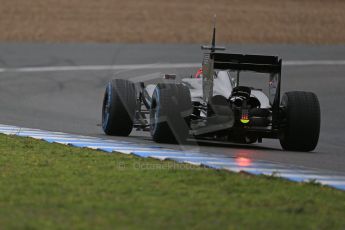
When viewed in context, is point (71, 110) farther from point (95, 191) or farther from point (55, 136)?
point (95, 191)

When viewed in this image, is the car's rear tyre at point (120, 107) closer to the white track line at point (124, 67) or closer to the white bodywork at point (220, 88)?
the white bodywork at point (220, 88)

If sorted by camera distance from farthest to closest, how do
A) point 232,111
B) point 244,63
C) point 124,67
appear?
point 124,67 < point 244,63 < point 232,111

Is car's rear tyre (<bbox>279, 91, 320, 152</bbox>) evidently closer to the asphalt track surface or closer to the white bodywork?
the asphalt track surface

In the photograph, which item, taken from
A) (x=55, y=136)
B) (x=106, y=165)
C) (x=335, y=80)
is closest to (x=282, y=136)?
(x=55, y=136)

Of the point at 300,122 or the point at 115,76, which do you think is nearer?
the point at 300,122

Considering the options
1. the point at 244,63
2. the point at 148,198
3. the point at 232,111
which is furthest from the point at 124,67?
the point at 148,198

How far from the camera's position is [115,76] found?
23.7 meters

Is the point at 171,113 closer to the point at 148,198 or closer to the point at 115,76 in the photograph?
the point at 148,198

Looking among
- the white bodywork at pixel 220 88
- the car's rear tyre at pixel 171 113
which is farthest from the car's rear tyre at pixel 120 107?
the car's rear tyre at pixel 171 113

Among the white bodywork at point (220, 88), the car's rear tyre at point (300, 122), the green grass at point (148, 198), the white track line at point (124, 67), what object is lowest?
the green grass at point (148, 198)

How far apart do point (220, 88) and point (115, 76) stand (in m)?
10.6

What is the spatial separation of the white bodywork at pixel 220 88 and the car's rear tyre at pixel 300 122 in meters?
0.46

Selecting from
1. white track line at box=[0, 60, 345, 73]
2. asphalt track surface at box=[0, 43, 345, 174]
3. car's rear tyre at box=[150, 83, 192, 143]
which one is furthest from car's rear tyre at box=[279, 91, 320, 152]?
white track line at box=[0, 60, 345, 73]

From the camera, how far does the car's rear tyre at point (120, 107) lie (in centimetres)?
1384
